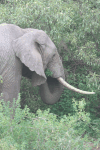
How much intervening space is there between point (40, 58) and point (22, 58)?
1.03 feet

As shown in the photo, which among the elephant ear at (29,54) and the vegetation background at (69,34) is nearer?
the elephant ear at (29,54)

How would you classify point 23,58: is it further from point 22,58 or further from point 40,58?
point 40,58

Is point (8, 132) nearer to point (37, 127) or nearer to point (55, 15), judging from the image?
point (37, 127)

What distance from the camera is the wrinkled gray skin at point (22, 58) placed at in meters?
5.44

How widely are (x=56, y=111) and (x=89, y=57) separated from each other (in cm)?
177

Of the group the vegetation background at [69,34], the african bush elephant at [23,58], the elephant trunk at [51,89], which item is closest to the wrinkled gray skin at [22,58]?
the african bush elephant at [23,58]

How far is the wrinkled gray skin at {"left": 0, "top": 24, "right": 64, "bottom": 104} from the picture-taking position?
214 inches

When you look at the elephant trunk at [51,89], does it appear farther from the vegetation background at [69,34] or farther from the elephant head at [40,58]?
the vegetation background at [69,34]

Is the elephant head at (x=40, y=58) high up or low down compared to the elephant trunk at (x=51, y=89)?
up

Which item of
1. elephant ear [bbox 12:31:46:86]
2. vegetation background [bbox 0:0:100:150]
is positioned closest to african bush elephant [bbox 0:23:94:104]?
elephant ear [bbox 12:31:46:86]

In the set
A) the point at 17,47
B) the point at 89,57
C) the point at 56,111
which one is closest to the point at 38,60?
the point at 17,47

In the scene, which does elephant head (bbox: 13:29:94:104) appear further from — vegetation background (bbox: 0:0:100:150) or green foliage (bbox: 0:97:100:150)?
green foliage (bbox: 0:97:100:150)

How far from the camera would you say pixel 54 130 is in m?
3.76

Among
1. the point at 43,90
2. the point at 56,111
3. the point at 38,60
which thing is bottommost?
the point at 56,111
